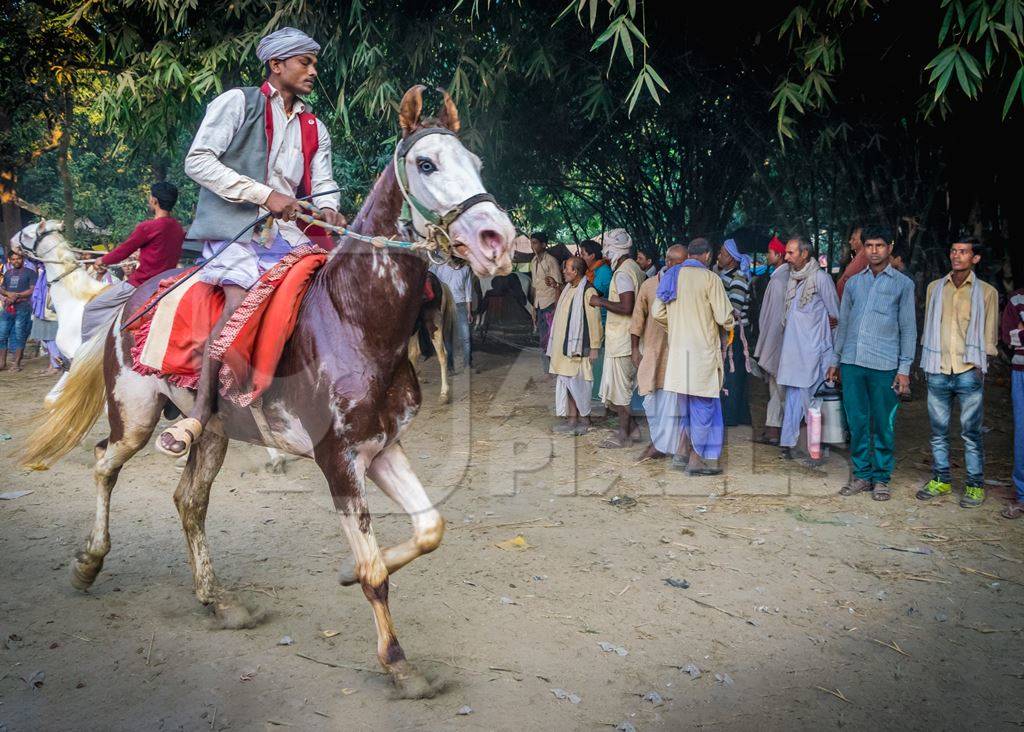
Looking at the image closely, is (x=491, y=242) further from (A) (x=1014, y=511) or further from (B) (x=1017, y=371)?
(A) (x=1014, y=511)

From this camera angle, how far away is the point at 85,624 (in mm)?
4125

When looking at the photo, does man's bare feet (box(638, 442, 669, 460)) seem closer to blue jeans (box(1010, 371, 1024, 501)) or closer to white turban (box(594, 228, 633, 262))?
white turban (box(594, 228, 633, 262))

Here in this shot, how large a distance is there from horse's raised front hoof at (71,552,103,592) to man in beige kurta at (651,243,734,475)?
4.66 m

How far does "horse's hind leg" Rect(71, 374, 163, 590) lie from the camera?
4391mm

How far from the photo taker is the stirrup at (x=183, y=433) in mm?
3312

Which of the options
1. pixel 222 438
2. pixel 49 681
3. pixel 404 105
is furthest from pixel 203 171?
pixel 49 681

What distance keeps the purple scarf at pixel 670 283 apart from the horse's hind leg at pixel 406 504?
13.3 ft

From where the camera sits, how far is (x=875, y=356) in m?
6.25

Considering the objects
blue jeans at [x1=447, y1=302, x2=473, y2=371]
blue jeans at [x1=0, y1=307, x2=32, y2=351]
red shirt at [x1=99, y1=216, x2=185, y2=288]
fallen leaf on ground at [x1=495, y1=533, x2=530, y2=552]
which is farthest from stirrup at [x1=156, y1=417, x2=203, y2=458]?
blue jeans at [x1=0, y1=307, x2=32, y2=351]

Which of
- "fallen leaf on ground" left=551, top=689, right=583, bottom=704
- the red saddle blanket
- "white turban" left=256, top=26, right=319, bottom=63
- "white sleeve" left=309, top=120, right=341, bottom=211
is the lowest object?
"fallen leaf on ground" left=551, top=689, right=583, bottom=704

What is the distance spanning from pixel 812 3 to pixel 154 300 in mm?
5211

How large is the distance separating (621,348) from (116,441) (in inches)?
198

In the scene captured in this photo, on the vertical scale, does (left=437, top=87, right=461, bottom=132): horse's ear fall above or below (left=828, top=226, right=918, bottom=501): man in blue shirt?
above

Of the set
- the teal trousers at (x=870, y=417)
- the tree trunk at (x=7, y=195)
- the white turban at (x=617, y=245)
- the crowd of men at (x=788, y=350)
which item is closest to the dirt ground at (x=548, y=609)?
the teal trousers at (x=870, y=417)
